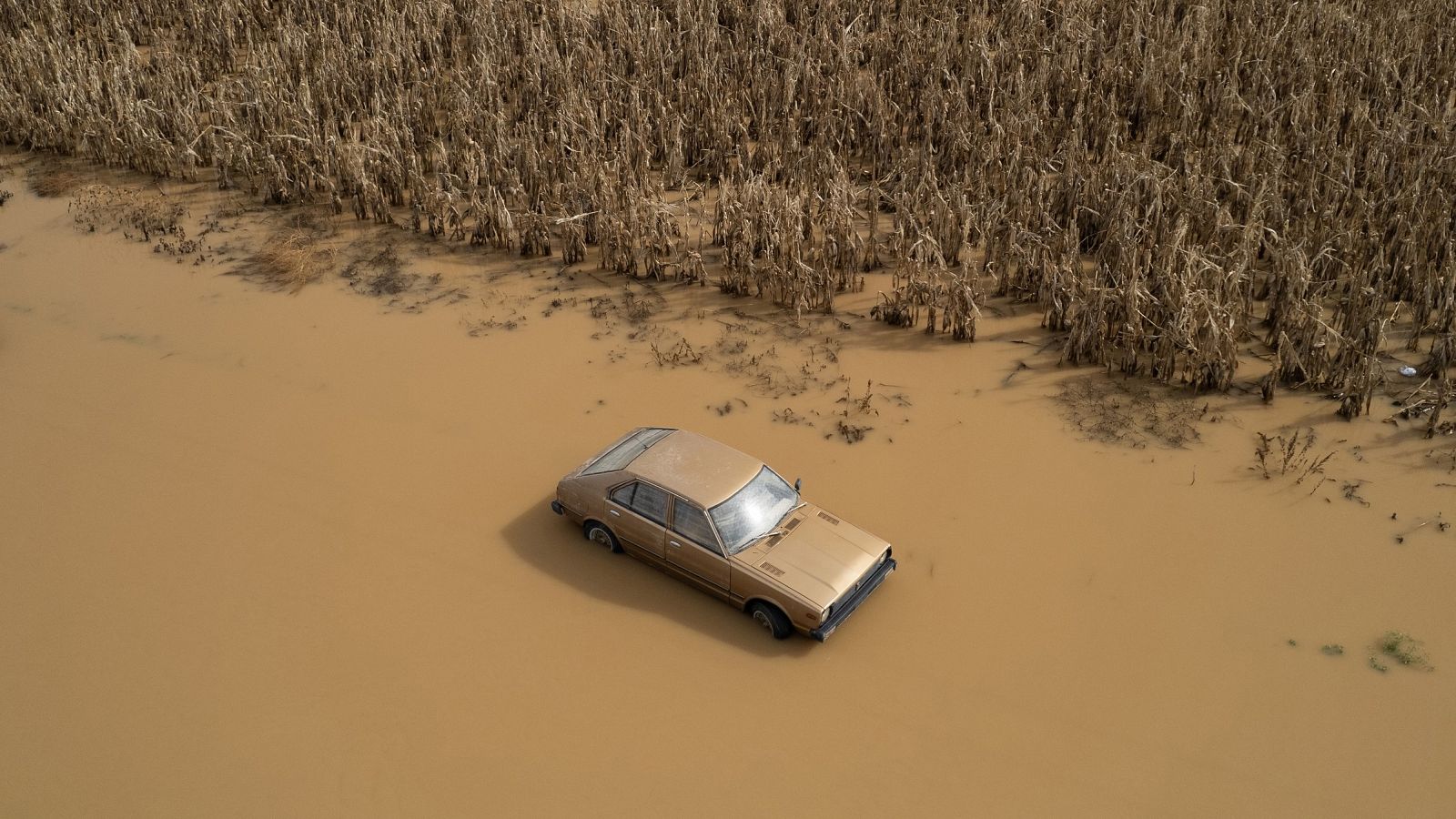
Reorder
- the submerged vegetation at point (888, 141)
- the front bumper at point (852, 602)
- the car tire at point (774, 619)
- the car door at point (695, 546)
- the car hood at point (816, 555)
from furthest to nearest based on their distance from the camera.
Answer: the submerged vegetation at point (888, 141) < the car door at point (695, 546) < the car tire at point (774, 619) < the car hood at point (816, 555) < the front bumper at point (852, 602)

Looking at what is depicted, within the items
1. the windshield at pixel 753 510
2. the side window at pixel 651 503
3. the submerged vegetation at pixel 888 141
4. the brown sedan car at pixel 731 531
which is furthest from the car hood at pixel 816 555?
the submerged vegetation at pixel 888 141

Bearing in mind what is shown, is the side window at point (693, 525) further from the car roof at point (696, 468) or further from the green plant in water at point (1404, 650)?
the green plant in water at point (1404, 650)

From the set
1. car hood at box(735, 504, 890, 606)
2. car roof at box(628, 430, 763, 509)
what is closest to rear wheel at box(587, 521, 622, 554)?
car roof at box(628, 430, 763, 509)

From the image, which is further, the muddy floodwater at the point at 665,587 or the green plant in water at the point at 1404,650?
the green plant in water at the point at 1404,650

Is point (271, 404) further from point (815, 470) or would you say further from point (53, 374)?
point (815, 470)

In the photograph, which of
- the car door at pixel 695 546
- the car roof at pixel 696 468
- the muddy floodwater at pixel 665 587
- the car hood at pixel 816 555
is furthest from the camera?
the car roof at pixel 696 468

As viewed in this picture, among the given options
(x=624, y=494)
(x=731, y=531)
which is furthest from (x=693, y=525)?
(x=624, y=494)
